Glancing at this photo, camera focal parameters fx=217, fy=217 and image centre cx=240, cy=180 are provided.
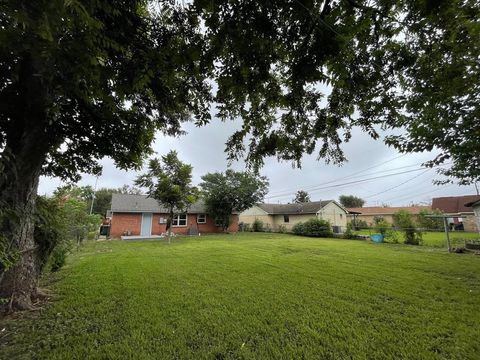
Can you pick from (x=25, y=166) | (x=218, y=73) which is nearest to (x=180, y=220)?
(x=25, y=166)

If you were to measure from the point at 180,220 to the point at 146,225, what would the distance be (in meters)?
3.22

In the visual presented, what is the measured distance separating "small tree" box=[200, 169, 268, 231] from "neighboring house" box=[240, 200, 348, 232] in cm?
259

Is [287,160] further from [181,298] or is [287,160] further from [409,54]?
[181,298]

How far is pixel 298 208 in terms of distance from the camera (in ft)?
97.8

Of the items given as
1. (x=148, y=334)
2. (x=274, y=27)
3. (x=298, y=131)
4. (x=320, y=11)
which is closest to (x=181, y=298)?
(x=148, y=334)

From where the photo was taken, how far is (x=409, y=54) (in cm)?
301

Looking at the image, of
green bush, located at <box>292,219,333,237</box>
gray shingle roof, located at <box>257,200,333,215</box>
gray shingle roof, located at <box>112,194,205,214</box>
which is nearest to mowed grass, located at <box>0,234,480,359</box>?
gray shingle roof, located at <box>112,194,205,214</box>

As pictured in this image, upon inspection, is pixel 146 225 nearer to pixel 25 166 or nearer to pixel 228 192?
pixel 228 192

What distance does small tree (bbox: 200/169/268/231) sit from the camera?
2373cm

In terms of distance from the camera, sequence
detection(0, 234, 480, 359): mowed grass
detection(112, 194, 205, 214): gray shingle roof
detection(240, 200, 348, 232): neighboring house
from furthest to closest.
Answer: detection(240, 200, 348, 232): neighboring house < detection(112, 194, 205, 214): gray shingle roof < detection(0, 234, 480, 359): mowed grass

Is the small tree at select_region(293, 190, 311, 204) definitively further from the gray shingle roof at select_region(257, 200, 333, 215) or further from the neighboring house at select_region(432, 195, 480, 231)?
the neighboring house at select_region(432, 195, 480, 231)

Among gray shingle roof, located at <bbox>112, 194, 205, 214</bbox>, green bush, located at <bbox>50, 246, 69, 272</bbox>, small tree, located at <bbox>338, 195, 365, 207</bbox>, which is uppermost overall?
small tree, located at <bbox>338, 195, 365, 207</bbox>

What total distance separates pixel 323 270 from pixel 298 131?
493 cm

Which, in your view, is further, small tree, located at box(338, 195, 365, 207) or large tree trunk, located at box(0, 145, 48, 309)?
small tree, located at box(338, 195, 365, 207)
